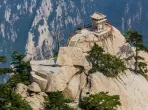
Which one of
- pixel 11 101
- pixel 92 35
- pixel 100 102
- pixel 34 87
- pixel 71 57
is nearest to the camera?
pixel 11 101

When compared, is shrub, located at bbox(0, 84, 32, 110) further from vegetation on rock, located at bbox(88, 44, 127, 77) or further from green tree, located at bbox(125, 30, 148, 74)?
green tree, located at bbox(125, 30, 148, 74)

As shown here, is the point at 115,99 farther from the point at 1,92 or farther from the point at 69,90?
the point at 1,92

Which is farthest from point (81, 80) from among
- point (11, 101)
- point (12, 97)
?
point (11, 101)

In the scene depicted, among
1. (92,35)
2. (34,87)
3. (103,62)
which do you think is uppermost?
(92,35)

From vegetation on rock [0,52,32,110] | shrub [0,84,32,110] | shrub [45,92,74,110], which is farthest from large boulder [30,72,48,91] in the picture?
shrub [0,84,32,110]

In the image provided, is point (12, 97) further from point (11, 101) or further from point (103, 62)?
point (103, 62)

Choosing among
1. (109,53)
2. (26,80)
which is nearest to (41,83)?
(26,80)

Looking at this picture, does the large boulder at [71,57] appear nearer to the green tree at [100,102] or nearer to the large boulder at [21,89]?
the large boulder at [21,89]
